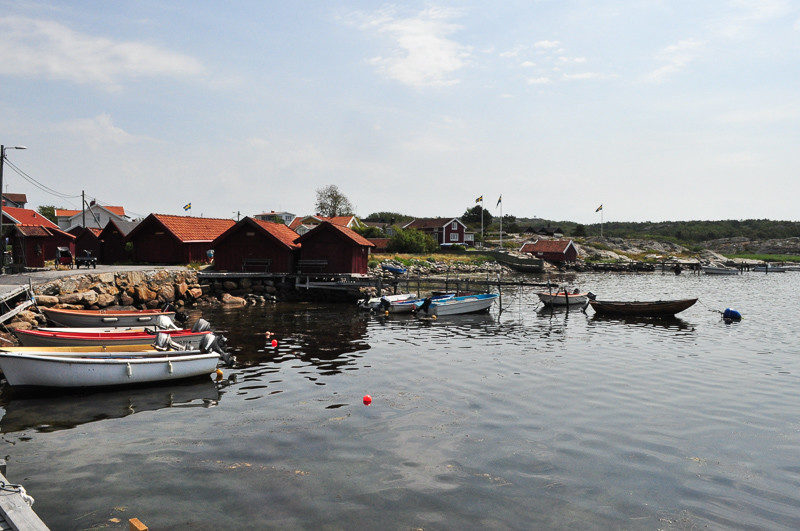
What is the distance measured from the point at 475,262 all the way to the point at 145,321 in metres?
54.9

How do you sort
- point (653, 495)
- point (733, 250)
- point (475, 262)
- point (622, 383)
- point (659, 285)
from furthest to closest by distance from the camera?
1. point (733, 250)
2. point (475, 262)
3. point (659, 285)
4. point (622, 383)
5. point (653, 495)

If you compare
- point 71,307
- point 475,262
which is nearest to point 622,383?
point 71,307

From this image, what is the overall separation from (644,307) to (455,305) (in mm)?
12380

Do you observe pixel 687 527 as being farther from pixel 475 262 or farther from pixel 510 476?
pixel 475 262

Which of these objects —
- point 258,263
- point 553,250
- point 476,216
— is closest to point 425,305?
point 258,263

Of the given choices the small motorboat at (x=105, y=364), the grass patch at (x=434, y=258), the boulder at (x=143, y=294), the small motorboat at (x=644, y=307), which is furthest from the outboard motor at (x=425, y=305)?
the grass patch at (x=434, y=258)

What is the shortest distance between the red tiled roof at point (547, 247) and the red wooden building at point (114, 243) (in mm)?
63350

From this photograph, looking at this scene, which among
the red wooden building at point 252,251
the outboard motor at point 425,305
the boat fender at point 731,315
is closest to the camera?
the boat fender at point 731,315

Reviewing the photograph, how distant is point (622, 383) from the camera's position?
1794 centimetres

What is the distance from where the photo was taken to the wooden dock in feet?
21.4

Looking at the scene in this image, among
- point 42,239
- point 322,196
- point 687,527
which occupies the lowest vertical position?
point 687,527

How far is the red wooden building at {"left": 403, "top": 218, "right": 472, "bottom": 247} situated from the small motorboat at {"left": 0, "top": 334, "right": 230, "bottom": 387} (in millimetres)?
78040

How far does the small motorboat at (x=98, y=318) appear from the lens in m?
24.7

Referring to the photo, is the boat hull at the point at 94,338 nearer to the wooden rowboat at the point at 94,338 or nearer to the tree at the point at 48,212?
the wooden rowboat at the point at 94,338
